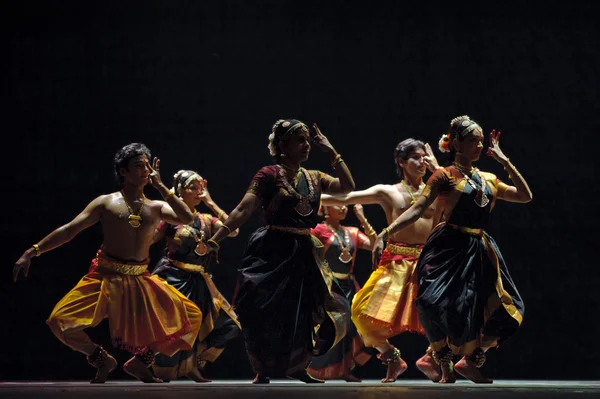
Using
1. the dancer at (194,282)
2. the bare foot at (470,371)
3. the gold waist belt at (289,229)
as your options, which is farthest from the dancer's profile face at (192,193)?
the bare foot at (470,371)

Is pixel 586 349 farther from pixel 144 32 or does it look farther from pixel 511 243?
Result: pixel 144 32

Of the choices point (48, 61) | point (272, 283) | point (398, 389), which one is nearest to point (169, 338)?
point (272, 283)

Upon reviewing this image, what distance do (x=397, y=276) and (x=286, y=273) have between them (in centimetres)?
115

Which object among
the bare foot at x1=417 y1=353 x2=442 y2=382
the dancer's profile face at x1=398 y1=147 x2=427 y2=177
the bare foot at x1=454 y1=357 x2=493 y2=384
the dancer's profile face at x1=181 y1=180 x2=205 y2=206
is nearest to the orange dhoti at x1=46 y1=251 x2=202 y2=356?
the dancer's profile face at x1=181 y1=180 x2=205 y2=206

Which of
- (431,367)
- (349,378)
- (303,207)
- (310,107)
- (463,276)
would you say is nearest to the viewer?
(303,207)

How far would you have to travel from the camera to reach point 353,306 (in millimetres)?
6918

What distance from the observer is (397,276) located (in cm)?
688

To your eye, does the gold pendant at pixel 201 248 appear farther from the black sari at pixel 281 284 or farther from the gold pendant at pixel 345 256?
the gold pendant at pixel 345 256

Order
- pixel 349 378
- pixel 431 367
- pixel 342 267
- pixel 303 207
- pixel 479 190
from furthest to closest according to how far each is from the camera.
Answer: pixel 342 267 → pixel 349 378 → pixel 431 367 → pixel 479 190 → pixel 303 207

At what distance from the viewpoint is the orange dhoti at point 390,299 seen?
22.0ft

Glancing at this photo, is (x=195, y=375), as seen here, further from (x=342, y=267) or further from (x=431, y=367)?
(x=431, y=367)

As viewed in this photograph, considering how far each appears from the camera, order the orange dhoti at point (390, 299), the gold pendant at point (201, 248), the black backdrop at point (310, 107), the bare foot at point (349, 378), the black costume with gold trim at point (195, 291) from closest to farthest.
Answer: the gold pendant at point (201, 248) → the orange dhoti at point (390, 299) → the black costume with gold trim at point (195, 291) → the bare foot at point (349, 378) → the black backdrop at point (310, 107)

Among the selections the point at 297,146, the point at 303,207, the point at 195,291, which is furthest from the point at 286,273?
the point at 195,291

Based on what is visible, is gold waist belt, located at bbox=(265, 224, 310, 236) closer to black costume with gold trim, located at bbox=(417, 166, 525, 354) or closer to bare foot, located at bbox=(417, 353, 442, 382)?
black costume with gold trim, located at bbox=(417, 166, 525, 354)
